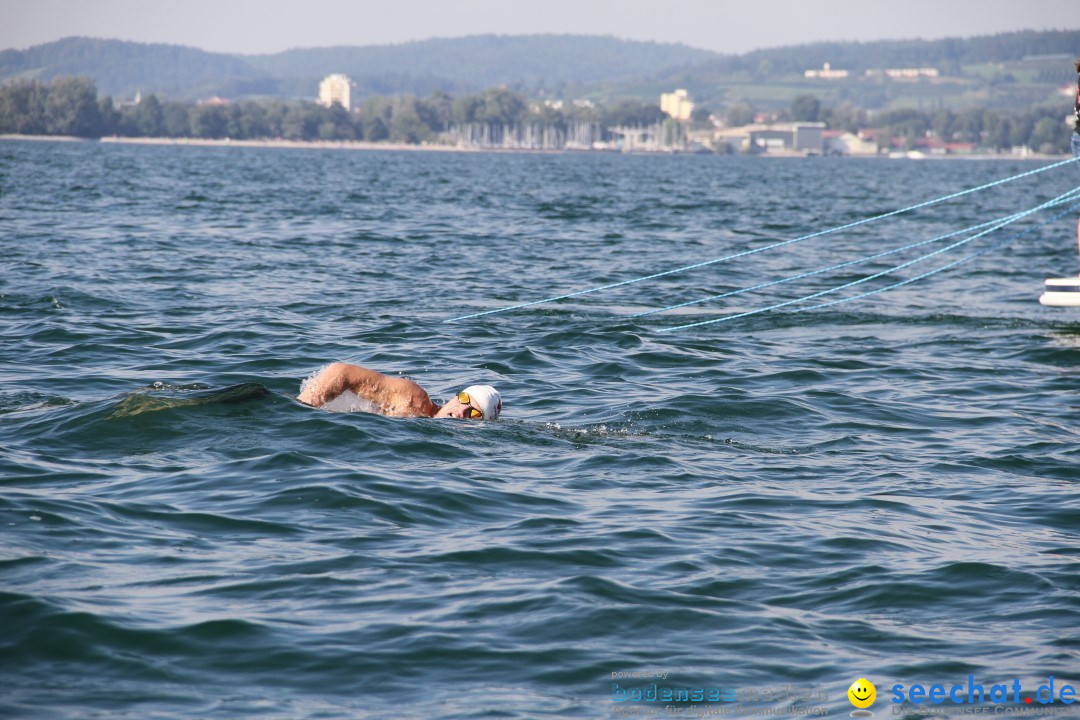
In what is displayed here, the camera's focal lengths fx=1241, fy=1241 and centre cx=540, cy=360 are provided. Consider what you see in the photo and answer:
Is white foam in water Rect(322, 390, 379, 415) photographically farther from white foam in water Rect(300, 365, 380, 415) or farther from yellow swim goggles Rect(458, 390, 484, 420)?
yellow swim goggles Rect(458, 390, 484, 420)

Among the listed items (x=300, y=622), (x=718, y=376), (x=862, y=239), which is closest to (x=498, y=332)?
(x=718, y=376)

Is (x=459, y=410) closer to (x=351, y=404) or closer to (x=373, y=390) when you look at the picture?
(x=373, y=390)

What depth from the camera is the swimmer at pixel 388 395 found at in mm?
11320

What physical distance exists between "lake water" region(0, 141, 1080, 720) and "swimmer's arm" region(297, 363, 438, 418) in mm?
406

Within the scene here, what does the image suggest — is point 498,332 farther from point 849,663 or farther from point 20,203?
point 20,203

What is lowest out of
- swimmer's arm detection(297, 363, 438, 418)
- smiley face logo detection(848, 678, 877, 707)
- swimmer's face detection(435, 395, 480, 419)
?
smiley face logo detection(848, 678, 877, 707)

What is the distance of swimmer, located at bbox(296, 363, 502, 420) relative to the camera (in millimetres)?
11320

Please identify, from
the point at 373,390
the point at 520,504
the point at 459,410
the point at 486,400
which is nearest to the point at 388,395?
the point at 373,390

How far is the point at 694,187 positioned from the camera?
71.7 meters

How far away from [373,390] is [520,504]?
2722 millimetres

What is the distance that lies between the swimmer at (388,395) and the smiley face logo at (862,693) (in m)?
5.57

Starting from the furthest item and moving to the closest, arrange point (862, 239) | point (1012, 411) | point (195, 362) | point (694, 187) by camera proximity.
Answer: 1. point (694, 187)
2. point (862, 239)
3. point (195, 362)
4. point (1012, 411)

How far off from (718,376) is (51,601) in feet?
29.9

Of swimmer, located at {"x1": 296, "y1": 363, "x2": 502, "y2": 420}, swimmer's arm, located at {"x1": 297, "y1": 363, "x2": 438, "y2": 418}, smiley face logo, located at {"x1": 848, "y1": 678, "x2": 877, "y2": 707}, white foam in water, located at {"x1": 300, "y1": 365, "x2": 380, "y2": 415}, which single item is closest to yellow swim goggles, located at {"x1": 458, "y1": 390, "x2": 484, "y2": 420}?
swimmer, located at {"x1": 296, "y1": 363, "x2": 502, "y2": 420}
